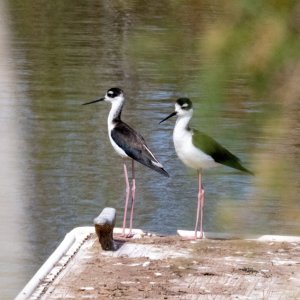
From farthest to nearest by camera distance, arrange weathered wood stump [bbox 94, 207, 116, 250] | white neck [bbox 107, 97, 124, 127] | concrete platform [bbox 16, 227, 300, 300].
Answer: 1. white neck [bbox 107, 97, 124, 127]
2. weathered wood stump [bbox 94, 207, 116, 250]
3. concrete platform [bbox 16, 227, 300, 300]

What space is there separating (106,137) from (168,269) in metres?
3.92

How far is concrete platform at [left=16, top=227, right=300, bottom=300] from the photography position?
4.56 m

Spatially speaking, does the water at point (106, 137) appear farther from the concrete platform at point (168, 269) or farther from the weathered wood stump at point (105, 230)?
the weathered wood stump at point (105, 230)

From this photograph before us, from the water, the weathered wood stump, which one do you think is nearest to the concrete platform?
the weathered wood stump

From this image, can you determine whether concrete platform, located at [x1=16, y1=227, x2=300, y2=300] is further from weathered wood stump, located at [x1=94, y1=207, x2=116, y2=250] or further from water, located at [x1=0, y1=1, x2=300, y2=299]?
water, located at [x1=0, y1=1, x2=300, y2=299]

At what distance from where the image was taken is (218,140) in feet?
4.67

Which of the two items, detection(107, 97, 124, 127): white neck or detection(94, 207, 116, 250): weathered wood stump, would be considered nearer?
detection(94, 207, 116, 250): weathered wood stump

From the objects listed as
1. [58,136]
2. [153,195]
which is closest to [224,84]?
[153,195]

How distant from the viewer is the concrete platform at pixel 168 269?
456 centimetres

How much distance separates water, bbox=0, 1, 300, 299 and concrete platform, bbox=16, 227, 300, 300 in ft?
0.77

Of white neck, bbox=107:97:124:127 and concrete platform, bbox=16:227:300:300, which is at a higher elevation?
white neck, bbox=107:97:124:127

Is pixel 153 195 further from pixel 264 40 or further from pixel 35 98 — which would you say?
pixel 264 40

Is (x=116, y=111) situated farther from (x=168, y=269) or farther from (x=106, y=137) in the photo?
(x=106, y=137)

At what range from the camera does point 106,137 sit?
28.8ft
